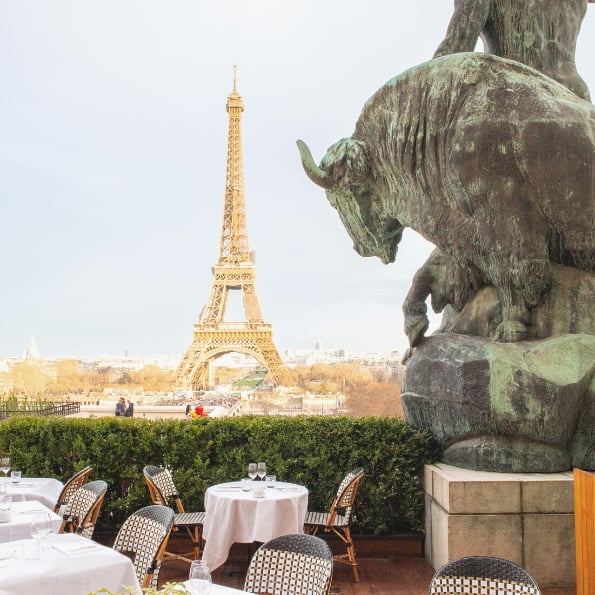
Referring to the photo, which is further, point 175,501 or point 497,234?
→ point 175,501

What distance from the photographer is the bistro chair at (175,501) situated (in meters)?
5.77

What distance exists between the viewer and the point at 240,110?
39.2 m

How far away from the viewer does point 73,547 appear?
3566 millimetres

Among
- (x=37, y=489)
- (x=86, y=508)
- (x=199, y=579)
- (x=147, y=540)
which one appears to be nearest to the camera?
(x=199, y=579)

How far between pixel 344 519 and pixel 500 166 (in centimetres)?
319

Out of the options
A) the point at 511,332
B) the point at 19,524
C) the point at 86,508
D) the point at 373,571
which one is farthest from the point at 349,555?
the point at 19,524

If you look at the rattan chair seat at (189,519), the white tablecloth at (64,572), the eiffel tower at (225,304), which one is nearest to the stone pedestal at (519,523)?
the rattan chair seat at (189,519)

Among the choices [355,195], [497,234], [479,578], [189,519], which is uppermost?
[355,195]

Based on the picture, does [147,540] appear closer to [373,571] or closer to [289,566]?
[289,566]

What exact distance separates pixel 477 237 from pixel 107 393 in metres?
27.9

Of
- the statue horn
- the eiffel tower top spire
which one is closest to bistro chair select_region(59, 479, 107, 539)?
the statue horn

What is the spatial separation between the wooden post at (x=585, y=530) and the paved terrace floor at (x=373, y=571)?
733 millimetres

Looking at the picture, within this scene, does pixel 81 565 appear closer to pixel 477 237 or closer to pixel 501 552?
pixel 501 552

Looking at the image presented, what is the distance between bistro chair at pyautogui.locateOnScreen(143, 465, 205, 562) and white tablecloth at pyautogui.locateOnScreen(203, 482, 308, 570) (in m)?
0.37
